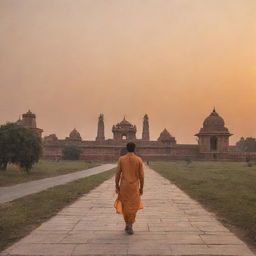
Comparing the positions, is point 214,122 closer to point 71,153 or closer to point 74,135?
point 71,153

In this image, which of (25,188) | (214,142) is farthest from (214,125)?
(25,188)

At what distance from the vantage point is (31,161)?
2656 centimetres

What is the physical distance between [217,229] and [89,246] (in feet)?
8.86

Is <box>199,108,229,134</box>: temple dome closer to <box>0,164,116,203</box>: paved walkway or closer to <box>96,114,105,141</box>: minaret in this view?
<box>96,114,105,141</box>: minaret

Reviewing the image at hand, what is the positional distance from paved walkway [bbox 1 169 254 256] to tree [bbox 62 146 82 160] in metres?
53.6

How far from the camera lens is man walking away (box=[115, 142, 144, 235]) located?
712 centimetres

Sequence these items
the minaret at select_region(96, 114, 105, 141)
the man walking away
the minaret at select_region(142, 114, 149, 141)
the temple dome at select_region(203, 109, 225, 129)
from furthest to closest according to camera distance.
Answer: the minaret at select_region(142, 114, 149, 141)
the minaret at select_region(96, 114, 105, 141)
the temple dome at select_region(203, 109, 225, 129)
the man walking away

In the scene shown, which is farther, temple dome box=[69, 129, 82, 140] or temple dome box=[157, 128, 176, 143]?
temple dome box=[69, 129, 82, 140]

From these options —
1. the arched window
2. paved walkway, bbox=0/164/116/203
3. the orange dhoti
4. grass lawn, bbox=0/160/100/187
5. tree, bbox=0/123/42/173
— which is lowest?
paved walkway, bbox=0/164/116/203

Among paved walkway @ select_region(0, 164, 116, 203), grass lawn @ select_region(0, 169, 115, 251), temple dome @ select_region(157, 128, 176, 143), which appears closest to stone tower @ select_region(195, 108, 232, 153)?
temple dome @ select_region(157, 128, 176, 143)

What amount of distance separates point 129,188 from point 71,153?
56568mm

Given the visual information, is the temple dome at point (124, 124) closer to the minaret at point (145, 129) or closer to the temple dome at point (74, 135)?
the minaret at point (145, 129)

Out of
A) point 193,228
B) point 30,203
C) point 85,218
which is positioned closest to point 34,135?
point 30,203

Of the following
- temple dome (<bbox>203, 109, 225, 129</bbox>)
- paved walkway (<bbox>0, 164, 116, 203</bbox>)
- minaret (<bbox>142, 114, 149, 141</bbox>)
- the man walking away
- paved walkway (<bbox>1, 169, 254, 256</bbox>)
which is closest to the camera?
paved walkway (<bbox>1, 169, 254, 256</bbox>)
